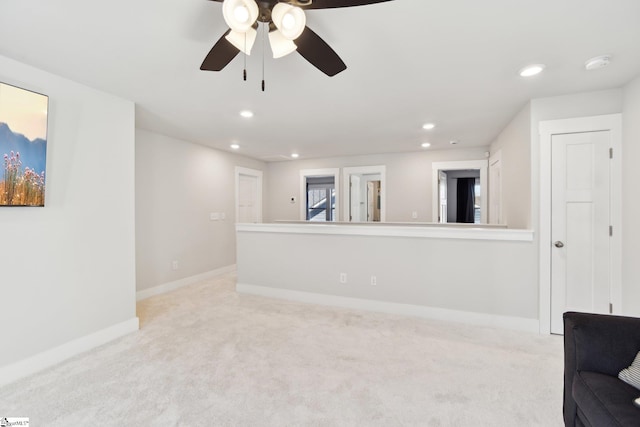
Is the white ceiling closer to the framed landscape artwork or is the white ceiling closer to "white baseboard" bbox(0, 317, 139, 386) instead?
the framed landscape artwork

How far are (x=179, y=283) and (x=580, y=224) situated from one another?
5095mm

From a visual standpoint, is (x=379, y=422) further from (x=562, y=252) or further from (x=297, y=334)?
(x=562, y=252)

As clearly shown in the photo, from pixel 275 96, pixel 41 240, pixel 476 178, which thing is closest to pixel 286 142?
pixel 275 96

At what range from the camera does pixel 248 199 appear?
241 inches

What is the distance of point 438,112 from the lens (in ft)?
10.7

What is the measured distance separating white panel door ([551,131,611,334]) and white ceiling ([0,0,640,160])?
1.90 ft

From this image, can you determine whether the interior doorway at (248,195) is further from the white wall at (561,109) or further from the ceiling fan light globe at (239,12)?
the white wall at (561,109)

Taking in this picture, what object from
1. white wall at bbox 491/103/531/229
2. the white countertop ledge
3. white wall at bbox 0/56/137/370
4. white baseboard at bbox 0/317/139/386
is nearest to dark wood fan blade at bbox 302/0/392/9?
white wall at bbox 0/56/137/370

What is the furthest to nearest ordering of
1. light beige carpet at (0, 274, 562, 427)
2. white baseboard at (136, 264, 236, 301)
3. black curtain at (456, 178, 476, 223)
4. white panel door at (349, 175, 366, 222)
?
black curtain at (456, 178, 476, 223), white panel door at (349, 175, 366, 222), white baseboard at (136, 264, 236, 301), light beige carpet at (0, 274, 562, 427)

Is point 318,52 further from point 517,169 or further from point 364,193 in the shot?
point 364,193

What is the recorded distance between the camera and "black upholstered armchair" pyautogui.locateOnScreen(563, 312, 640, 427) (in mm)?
1186

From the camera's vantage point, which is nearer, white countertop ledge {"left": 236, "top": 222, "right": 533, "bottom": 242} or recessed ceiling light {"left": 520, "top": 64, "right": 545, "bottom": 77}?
recessed ceiling light {"left": 520, "top": 64, "right": 545, "bottom": 77}

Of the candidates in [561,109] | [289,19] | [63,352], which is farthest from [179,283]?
[561,109]

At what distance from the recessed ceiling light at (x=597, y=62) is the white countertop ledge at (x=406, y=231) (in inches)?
57.9
